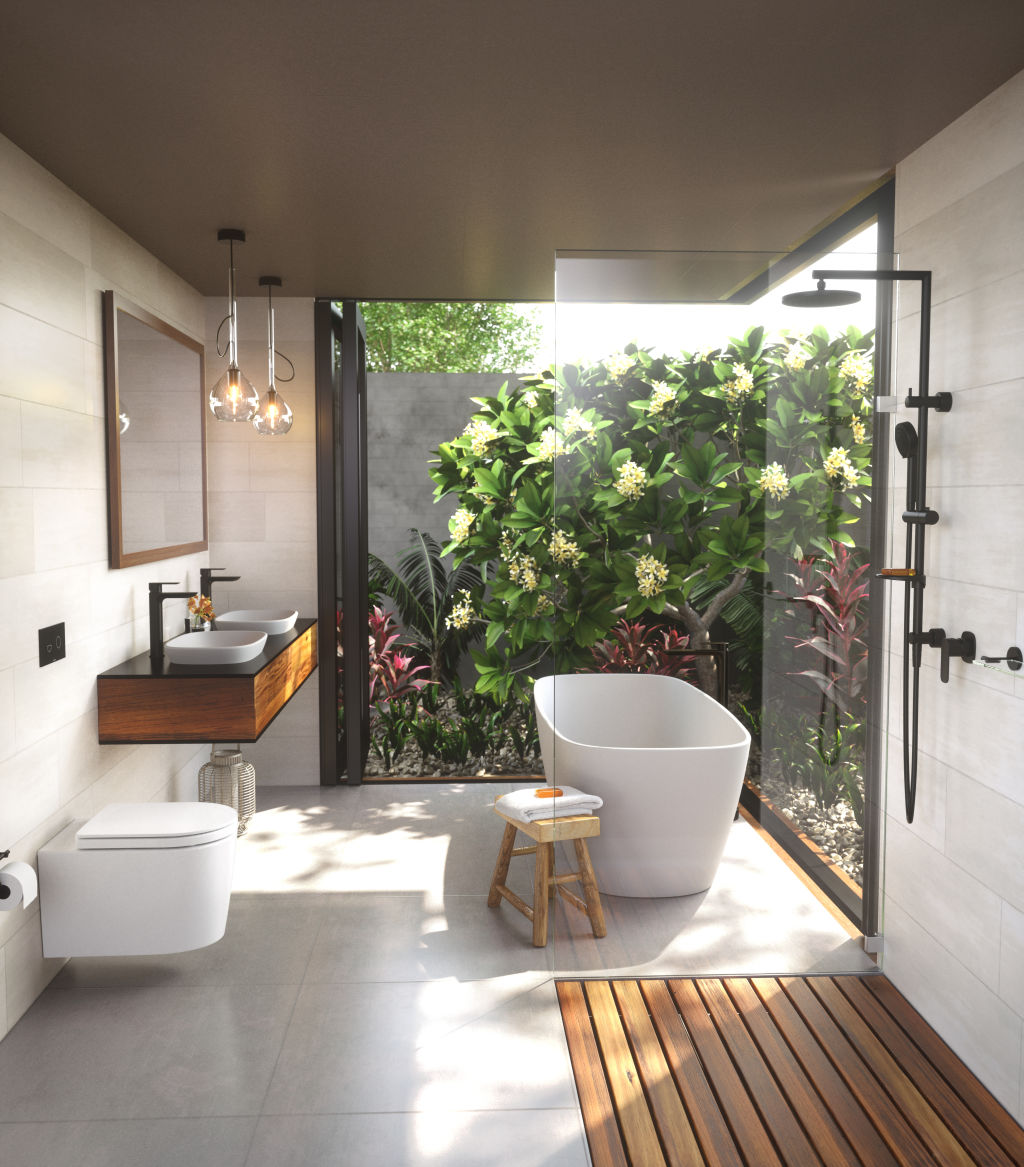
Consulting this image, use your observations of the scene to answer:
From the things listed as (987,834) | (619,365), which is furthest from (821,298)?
(987,834)

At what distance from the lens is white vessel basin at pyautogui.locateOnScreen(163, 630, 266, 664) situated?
3.68m

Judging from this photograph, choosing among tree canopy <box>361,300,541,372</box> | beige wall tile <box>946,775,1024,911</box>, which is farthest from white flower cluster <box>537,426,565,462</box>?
tree canopy <box>361,300,541,372</box>

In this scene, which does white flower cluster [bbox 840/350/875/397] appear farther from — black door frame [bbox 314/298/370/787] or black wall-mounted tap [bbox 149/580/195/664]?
black door frame [bbox 314/298/370/787]

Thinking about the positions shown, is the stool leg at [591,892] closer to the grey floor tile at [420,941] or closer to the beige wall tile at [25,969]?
the grey floor tile at [420,941]

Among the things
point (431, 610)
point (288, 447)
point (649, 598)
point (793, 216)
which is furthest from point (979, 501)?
point (431, 610)

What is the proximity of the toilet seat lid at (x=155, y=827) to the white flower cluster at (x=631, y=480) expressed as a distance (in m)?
1.60

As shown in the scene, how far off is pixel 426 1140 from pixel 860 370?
2.38 meters

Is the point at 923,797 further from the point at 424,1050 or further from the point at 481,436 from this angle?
the point at 481,436

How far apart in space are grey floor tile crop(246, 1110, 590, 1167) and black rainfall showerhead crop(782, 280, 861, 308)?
229cm

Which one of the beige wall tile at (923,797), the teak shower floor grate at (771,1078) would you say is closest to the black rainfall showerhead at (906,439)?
the beige wall tile at (923,797)

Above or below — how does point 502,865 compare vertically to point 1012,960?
below

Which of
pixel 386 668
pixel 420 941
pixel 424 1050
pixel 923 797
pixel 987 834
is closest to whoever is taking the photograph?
pixel 987 834

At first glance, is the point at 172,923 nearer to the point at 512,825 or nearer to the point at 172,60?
the point at 512,825

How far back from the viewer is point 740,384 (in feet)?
9.47
